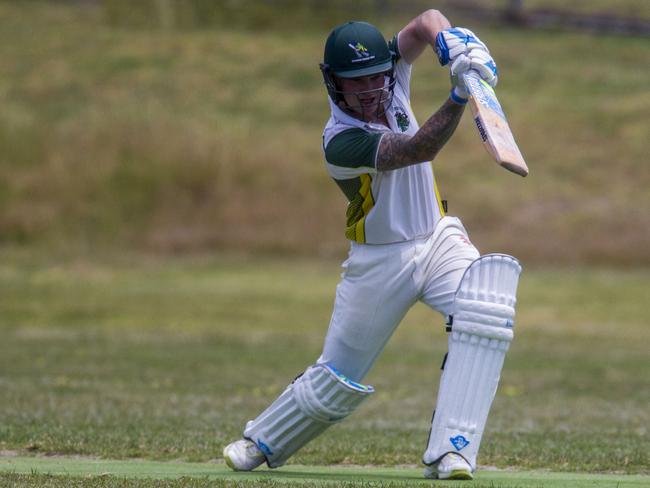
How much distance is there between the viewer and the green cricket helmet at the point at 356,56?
5.97m

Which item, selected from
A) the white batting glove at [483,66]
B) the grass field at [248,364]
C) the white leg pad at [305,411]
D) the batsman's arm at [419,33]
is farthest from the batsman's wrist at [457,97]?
the grass field at [248,364]

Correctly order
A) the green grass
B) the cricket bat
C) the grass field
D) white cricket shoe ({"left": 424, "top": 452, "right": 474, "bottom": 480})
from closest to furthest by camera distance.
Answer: the cricket bat < white cricket shoe ({"left": 424, "top": 452, "right": 474, "bottom": 480}) < the grass field < the green grass

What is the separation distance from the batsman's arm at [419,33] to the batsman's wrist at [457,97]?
0.79 metres

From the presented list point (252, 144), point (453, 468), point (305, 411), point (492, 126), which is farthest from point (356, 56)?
point (252, 144)

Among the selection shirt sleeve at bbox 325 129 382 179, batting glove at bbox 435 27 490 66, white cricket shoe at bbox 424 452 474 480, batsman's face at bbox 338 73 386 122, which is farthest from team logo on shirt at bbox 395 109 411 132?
white cricket shoe at bbox 424 452 474 480

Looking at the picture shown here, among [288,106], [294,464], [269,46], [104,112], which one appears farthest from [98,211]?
[294,464]

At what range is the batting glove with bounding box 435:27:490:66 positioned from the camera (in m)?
5.70

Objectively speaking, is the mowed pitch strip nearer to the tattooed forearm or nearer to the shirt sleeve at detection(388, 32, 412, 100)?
the tattooed forearm

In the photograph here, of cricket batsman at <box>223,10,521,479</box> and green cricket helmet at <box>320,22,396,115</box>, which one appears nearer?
cricket batsman at <box>223,10,521,479</box>

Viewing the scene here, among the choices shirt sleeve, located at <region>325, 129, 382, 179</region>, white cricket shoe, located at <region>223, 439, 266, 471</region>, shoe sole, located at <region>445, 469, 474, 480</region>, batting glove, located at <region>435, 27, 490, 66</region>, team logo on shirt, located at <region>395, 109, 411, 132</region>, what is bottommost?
white cricket shoe, located at <region>223, 439, 266, 471</region>

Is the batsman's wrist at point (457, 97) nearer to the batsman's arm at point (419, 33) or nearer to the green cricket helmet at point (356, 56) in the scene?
the green cricket helmet at point (356, 56)

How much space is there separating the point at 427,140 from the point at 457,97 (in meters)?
0.22

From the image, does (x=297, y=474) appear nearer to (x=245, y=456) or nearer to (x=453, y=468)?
(x=245, y=456)

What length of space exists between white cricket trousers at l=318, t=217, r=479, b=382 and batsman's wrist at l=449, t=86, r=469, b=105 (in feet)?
2.61
